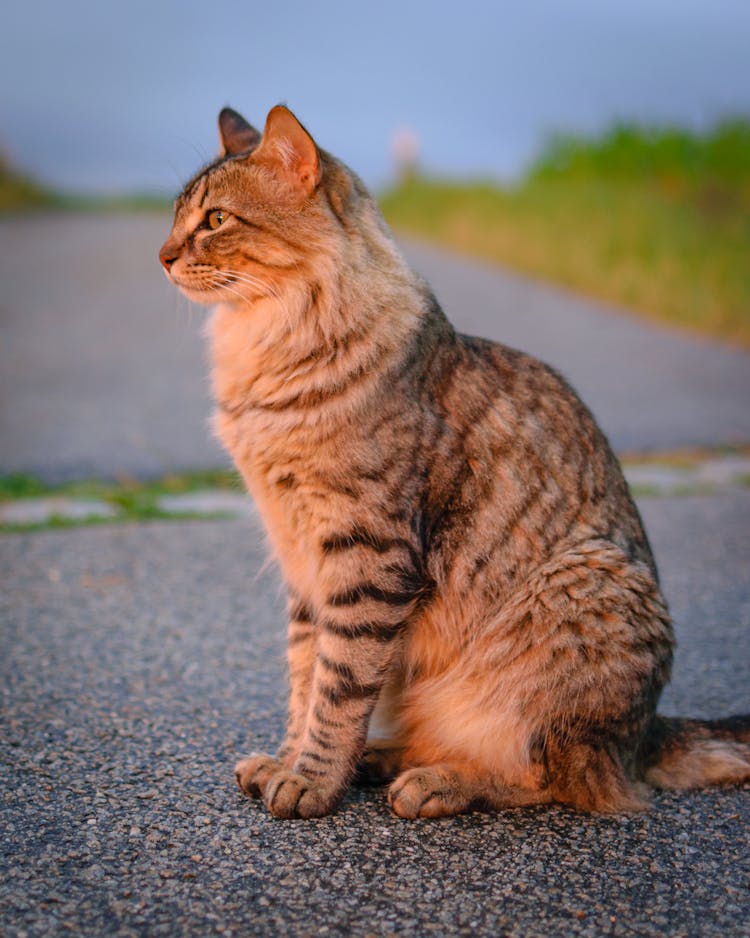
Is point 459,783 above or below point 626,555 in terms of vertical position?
below

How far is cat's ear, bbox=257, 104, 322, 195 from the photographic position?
2.72 metres

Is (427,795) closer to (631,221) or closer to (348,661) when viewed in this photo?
(348,661)

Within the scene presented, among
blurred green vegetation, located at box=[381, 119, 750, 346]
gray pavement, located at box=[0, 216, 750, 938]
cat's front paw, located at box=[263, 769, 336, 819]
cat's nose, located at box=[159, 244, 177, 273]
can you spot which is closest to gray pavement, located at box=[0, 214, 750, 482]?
gray pavement, located at box=[0, 216, 750, 938]

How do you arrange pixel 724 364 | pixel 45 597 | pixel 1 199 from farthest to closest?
pixel 1 199 → pixel 724 364 → pixel 45 597

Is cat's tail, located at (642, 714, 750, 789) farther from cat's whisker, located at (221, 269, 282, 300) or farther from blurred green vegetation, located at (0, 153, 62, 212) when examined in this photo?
blurred green vegetation, located at (0, 153, 62, 212)

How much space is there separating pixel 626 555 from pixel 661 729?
489 millimetres

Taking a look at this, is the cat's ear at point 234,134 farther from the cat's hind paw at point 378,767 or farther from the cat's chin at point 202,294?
the cat's hind paw at point 378,767

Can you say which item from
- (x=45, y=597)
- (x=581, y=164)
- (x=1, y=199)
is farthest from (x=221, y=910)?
(x=1, y=199)

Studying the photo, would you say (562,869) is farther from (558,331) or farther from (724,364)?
(558,331)

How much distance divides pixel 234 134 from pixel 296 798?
1.94 meters

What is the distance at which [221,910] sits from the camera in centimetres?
211

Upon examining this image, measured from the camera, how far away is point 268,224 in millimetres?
2793

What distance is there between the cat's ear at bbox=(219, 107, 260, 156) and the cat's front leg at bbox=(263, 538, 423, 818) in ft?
4.30

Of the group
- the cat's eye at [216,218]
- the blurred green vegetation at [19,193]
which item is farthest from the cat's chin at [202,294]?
the blurred green vegetation at [19,193]
